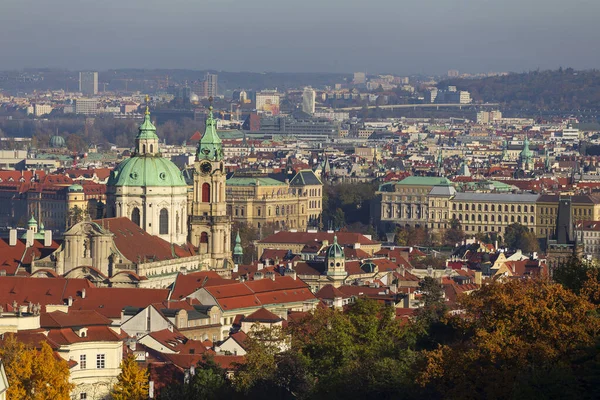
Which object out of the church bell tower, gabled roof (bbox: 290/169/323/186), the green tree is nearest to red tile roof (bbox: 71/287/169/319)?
the green tree

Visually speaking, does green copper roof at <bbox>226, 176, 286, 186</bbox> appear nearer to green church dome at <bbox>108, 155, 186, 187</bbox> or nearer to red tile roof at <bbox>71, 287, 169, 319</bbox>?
green church dome at <bbox>108, 155, 186, 187</bbox>

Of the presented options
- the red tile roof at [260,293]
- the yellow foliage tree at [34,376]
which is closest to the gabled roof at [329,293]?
the red tile roof at [260,293]

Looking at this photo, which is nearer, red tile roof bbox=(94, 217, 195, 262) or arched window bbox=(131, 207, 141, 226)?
red tile roof bbox=(94, 217, 195, 262)

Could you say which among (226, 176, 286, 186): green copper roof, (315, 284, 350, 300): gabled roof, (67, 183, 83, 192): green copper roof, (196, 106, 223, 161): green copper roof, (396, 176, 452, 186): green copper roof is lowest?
(396, 176, 452, 186): green copper roof

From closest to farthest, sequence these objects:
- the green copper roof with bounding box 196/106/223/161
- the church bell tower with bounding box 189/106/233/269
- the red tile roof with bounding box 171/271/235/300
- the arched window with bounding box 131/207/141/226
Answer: the red tile roof with bounding box 171/271/235/300 → the arched window with bounding box 131/207/141/226 → the church bell tower with bounding box 189/106/233/269 → the green copper roof with bounding box 196/106/223/161

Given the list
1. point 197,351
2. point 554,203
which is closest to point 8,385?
point 197,351

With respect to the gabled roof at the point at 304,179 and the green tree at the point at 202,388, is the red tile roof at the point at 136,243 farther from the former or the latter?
the gabled roof at the point at 304,179

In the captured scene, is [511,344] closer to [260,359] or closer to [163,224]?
[260,359]
